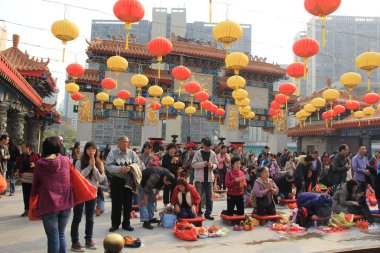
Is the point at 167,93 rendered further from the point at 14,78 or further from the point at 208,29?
the point at 208,29

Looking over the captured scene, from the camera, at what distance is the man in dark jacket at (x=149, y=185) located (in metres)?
5.64

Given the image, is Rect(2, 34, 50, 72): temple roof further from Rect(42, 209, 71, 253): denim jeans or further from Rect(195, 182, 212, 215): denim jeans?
Rect(42, 209, 71, 253): denim jeans

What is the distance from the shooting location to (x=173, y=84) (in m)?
22.7

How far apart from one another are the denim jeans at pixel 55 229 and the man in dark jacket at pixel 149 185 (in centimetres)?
225

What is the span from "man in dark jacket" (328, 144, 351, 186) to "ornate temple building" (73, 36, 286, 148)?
1336 centimetres

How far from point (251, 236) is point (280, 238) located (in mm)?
481

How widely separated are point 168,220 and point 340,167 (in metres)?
4.70

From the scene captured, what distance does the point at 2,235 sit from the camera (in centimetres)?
489

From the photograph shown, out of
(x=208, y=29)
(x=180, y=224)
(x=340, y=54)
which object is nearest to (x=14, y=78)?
(x=180, y=224)

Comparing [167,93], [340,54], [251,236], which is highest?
[340,54]

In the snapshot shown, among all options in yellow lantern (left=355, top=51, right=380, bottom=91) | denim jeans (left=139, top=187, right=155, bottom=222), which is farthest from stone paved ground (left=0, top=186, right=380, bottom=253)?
yellow lantern (left=355, top=51, right=380, bottom=91)

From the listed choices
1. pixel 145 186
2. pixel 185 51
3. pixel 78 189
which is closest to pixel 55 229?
pixel 78 189

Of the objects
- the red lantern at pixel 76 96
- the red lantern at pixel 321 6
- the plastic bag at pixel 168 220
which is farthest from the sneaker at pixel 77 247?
the red lantern at pixel 76 96

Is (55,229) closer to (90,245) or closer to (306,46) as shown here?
(90,245)
